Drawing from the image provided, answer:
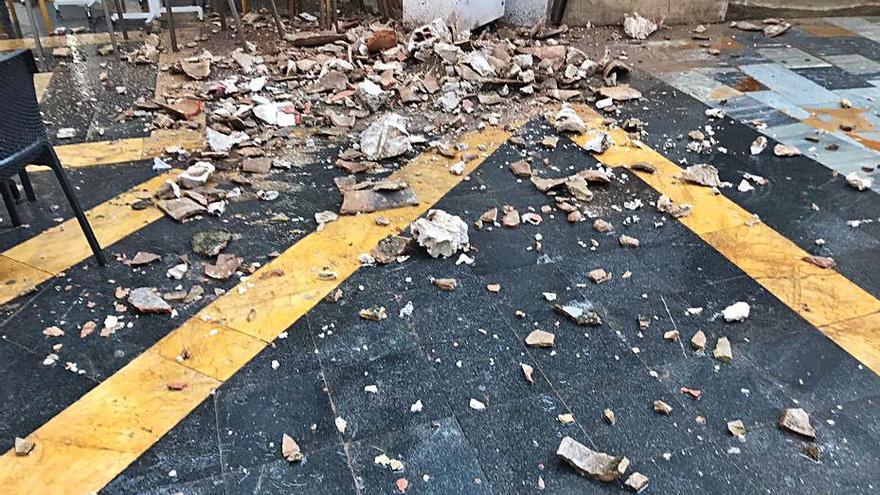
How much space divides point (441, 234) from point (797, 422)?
5.54 ft

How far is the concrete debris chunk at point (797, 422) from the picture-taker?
2.34m

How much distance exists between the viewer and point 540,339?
2723mm

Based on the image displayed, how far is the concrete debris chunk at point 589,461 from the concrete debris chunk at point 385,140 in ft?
7.88

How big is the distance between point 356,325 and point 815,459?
1.78m

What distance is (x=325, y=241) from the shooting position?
11.0 ft

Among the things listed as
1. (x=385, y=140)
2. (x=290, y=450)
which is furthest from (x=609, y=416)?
(x=385, y=140)

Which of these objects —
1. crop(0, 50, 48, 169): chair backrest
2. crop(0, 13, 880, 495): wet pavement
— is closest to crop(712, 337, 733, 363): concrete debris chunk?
crop(0, 13, 880, 495): wet pavement

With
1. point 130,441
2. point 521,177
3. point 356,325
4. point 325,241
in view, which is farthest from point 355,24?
point 130,441

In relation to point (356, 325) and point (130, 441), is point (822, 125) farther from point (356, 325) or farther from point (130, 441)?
point (130, 441)

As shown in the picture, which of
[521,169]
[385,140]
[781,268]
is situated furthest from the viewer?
[385,140]

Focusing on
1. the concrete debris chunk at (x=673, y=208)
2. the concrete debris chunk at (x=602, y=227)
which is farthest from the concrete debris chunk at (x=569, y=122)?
the concrete debris chunk at (x=602, y=227)

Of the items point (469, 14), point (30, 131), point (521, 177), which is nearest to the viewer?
point (30, 131)

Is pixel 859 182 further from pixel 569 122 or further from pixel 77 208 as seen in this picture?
pixel 77 208

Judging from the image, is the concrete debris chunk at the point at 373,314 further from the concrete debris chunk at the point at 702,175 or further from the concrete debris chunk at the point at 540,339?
the concrete debris chunk at the point at 702,175
